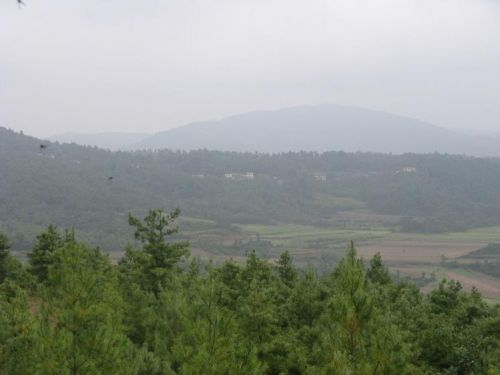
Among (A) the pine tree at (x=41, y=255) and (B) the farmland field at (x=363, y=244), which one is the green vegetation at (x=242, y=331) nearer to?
(A) the pine tree at (x=41, y=255)

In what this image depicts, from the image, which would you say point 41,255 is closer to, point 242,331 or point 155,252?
point 155,252

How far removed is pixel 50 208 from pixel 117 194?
30975 millimetres

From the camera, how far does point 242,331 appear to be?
17.9 m

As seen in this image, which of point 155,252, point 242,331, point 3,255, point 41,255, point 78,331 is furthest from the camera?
point 3,255

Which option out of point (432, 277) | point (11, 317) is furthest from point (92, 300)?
point (432, 277)

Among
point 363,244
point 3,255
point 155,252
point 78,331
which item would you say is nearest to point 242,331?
point 78,331

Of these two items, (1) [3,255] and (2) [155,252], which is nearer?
(2) [155,252]

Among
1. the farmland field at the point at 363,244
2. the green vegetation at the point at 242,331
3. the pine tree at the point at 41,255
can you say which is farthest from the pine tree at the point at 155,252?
the farmland field at the point at 363,244

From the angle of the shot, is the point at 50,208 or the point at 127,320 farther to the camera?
the point at 50,208

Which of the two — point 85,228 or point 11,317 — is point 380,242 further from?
point 11,317

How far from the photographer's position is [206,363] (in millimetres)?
12586

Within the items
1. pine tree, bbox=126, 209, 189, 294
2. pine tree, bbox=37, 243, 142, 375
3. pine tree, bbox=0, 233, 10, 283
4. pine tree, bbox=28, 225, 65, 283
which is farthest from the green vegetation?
pine tree, bbox=0, 233, 10, 283

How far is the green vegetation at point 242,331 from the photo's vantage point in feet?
42.2

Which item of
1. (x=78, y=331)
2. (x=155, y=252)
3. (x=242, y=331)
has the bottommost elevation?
(x=242, y=331)
